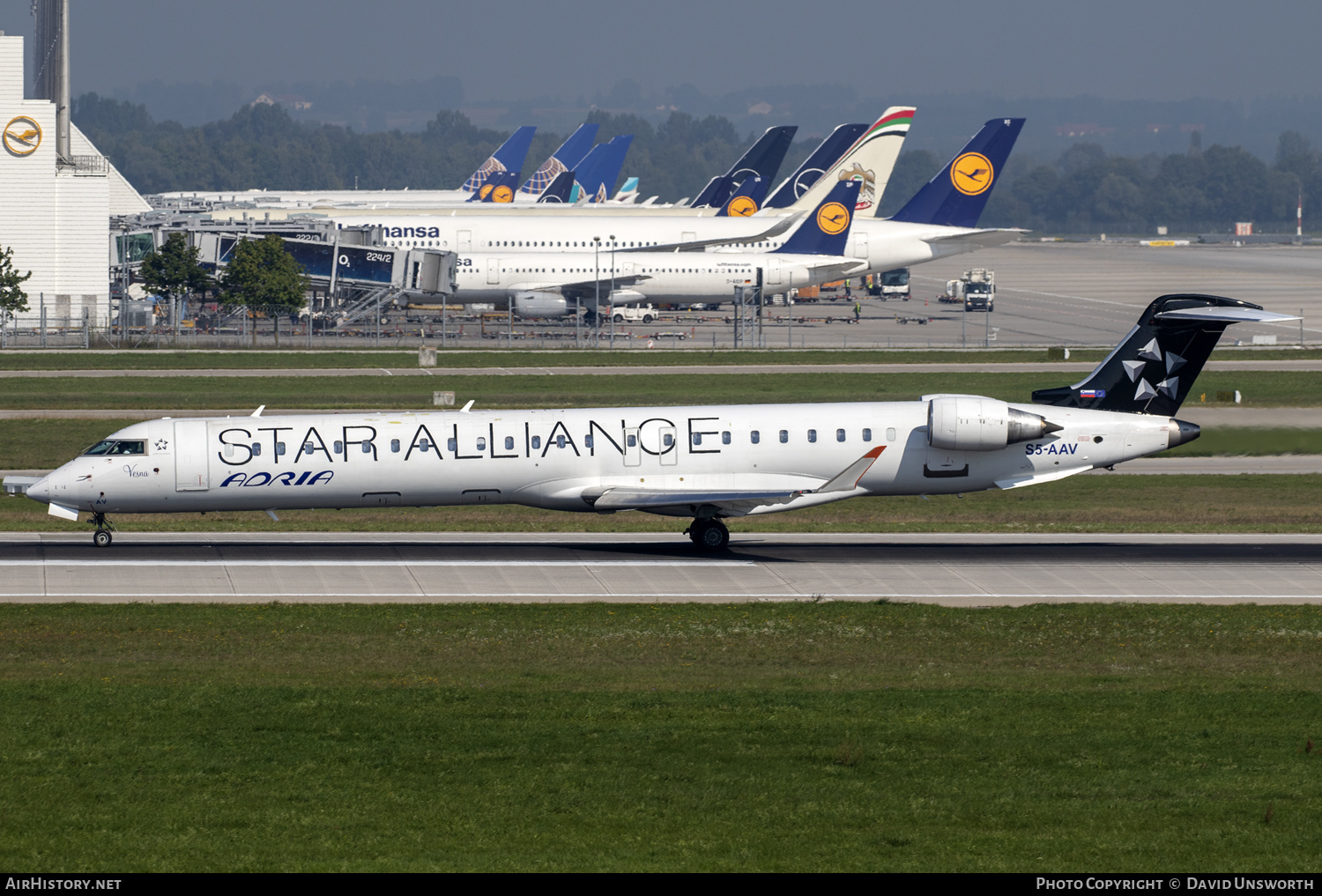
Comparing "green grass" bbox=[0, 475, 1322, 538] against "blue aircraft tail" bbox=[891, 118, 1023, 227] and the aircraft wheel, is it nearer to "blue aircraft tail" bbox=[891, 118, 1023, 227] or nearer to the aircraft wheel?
the aircraft wheel

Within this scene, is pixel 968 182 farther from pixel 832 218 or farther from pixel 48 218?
pixel 48 218

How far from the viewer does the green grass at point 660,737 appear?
1716 centimetres

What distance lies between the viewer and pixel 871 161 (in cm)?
13150

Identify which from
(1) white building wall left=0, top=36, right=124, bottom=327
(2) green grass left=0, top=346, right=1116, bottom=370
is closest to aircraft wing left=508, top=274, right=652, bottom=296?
(2) green grass left=0, top=346, right=1116, bottom=370

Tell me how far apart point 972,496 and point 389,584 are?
23141 millimetres

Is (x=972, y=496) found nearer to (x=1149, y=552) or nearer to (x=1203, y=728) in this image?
(x=1149, y=552)

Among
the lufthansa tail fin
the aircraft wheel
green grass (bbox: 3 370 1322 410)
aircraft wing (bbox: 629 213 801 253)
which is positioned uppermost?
aircraft wing (bbox: 629 213 801 253)

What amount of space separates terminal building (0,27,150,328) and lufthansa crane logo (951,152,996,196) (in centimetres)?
5950

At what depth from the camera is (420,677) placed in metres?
26.1

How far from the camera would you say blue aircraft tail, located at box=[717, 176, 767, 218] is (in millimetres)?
152500

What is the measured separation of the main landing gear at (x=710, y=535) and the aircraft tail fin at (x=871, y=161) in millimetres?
93520

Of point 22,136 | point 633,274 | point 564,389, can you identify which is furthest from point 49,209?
point 564,389

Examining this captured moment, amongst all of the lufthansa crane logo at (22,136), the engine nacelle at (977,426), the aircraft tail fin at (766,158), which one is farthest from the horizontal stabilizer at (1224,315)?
the aircraft tail fin at (766,158)

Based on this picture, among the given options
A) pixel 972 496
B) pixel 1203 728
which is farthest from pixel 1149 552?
pixel 1203 728
